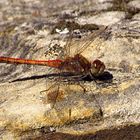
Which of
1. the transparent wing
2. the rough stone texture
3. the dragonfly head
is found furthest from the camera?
the transparent wing

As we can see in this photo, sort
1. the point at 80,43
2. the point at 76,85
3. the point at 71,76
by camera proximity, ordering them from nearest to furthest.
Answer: the point at 76,85 < the point at 71,76 < the point at 80,43

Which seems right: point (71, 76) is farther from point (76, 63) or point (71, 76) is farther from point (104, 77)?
point (104, 77)

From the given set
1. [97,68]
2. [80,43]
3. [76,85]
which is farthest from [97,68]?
[80,43]

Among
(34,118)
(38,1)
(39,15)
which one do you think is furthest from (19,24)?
(34,118)

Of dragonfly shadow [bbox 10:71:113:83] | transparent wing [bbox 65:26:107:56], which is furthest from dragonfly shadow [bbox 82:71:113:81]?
transparent wing [bbox 65:26:107:56]

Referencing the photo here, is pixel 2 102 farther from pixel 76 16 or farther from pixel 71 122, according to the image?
pixel 76 16

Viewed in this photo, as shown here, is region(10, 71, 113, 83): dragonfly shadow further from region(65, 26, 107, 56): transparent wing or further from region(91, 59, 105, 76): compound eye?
region(65, 26, 107, 56): transparent wing
